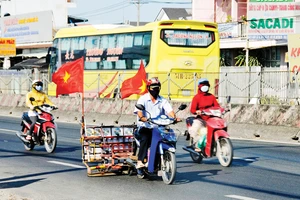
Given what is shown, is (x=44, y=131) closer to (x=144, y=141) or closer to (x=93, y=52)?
(x=144, y=141)

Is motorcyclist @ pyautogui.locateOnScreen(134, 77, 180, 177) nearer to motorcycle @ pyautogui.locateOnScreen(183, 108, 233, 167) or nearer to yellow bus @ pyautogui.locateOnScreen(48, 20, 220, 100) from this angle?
motorcycle @ pyautogui.locateOnScreen(183, 108, 233, 167)

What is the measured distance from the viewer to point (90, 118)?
28578 millimetres

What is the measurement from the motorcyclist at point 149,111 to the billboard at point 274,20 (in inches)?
1093

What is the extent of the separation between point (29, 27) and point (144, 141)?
191 feet

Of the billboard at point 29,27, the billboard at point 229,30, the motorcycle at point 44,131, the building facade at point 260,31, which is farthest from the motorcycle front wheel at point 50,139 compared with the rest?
the billboard at point 29,27

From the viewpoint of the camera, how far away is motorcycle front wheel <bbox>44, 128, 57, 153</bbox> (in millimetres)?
16125

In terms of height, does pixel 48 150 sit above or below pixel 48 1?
below

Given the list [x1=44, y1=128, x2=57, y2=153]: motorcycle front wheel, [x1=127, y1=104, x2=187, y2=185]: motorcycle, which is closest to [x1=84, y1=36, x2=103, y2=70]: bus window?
[x1=44, y1=128, x2=57, y2=153]: motorcycle front wheel

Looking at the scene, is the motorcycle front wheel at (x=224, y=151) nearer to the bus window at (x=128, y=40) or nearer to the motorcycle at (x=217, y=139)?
the motorcycle at (x=217, y=139)

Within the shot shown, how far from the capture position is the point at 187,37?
95.8 ft

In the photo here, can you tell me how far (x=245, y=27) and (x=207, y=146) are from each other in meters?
29.4

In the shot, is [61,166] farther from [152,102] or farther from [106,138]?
[152,102]

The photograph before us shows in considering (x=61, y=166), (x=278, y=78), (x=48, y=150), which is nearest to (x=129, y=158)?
(x=61, y=166)

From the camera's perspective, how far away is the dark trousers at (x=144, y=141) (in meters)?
11.2
